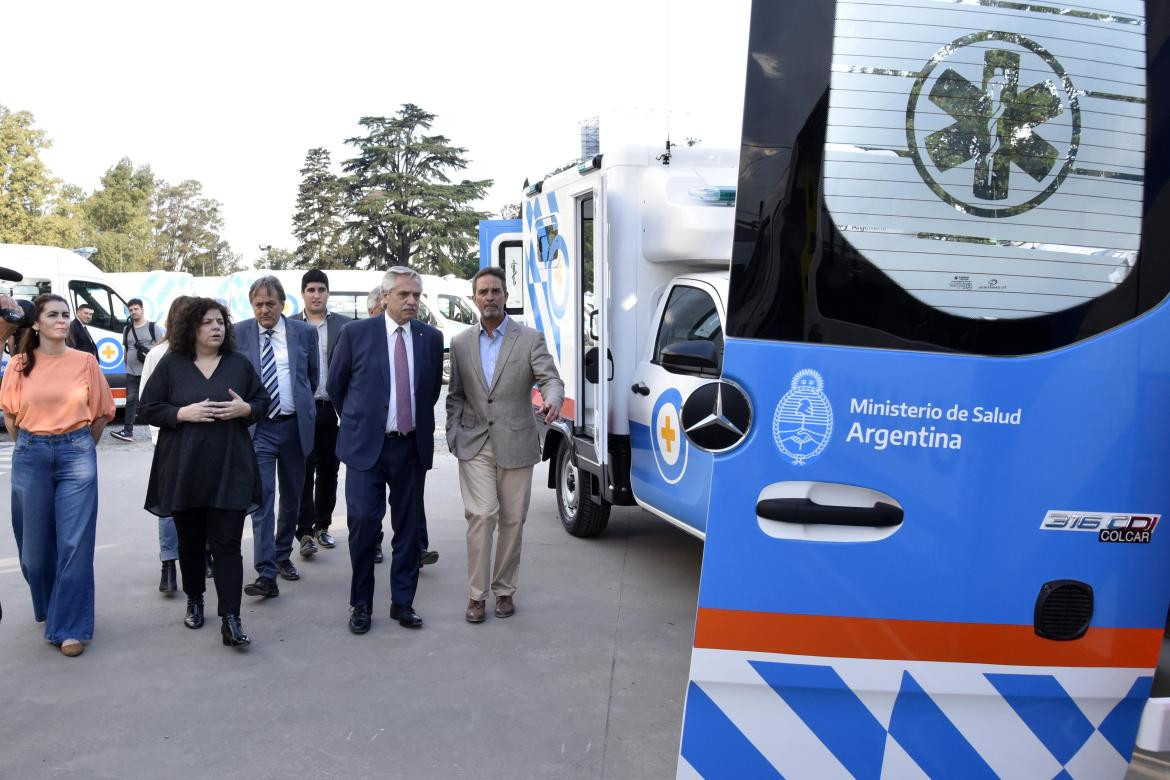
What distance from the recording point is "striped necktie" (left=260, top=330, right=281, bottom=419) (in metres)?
5.82

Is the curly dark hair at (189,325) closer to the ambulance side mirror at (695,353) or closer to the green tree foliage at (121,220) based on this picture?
the ambulance side mirror at (695,353)

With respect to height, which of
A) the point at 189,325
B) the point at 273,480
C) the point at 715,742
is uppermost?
the point at 189,325

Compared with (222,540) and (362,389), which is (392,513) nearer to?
(362,389)

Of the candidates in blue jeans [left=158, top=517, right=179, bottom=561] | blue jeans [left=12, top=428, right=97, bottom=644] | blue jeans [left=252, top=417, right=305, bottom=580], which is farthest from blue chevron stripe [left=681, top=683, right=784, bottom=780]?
blue jeans [left=158, top=517, right=179, bottom=561]

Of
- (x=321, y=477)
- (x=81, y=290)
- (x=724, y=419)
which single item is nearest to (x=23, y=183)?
(x=81, y=290)

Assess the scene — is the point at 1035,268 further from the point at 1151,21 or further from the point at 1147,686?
the point at 1147,686

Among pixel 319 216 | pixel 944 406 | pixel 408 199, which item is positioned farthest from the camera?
pixel 319 216

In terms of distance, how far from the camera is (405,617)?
525cm

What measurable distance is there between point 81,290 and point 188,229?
6841 cm

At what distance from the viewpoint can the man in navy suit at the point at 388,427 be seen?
5.12 meters

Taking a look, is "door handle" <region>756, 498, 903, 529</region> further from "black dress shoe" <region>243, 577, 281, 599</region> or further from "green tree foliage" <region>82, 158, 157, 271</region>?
"green tree foliage" <region>82, 158, 157, 271</region>

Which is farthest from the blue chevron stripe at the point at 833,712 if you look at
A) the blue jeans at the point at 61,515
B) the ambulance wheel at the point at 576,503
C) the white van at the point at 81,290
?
the white van at the point at 81,290

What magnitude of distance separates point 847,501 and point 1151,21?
125 cm

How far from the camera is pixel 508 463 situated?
207 inches
